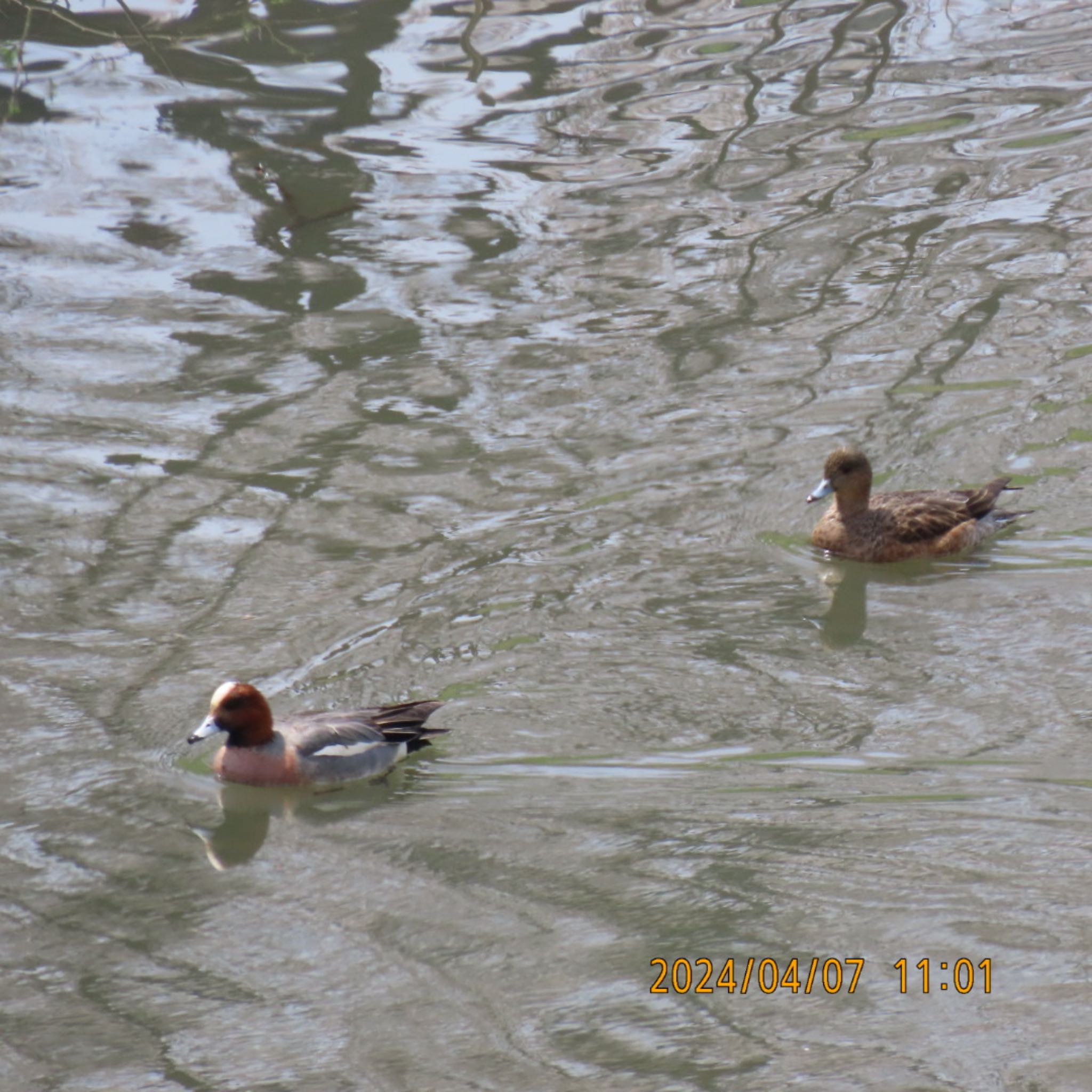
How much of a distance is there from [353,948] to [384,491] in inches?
151

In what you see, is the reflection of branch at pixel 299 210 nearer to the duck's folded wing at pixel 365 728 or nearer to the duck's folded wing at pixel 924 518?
the duck's folded wing at pixel 924 518

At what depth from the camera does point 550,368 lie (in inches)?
417

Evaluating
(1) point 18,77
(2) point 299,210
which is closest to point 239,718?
(2) point 299,210

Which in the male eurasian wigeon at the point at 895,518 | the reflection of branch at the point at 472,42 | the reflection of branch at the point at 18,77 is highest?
the reflection of branch at the point at 472,42

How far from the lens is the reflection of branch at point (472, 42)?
15755 millimetres

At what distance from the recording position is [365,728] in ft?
22.3

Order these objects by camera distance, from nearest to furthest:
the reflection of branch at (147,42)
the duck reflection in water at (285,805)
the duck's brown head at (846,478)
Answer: the duck reflection in water at (285,805), the duck's brown head at (846,478), the reflection of branch at (147,42)

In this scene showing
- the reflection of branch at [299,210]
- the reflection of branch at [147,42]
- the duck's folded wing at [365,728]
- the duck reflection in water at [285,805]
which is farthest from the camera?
the reflection of branch at [147,42]

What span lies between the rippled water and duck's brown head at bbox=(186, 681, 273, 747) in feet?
0.86

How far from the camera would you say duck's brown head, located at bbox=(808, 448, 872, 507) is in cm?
889

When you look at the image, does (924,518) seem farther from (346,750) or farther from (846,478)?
(346,750)

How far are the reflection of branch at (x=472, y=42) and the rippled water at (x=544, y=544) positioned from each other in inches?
3.5
